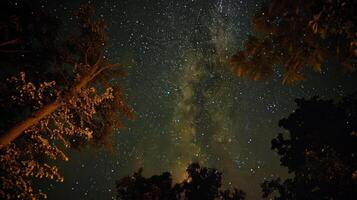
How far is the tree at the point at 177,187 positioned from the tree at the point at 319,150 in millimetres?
3299

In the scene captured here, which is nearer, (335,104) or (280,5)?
(280,5)

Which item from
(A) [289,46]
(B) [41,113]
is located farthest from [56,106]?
(A) [289,46]

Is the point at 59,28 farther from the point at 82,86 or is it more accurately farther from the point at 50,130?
the point at 50,130

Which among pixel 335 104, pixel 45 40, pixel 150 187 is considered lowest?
pixel 150 187

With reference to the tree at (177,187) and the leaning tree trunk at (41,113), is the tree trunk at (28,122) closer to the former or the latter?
the leaning tree trunk at (41,113)

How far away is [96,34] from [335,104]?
11337mm

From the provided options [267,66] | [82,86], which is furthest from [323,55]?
[82,86]

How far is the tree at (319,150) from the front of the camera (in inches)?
529

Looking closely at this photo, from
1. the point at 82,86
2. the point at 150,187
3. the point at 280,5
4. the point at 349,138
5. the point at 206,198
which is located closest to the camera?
the point at 280,5

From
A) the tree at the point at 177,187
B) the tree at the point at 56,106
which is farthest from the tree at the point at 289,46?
the tree at the point at 177,187

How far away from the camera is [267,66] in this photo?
745 cm

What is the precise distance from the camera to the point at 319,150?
14.8 metres

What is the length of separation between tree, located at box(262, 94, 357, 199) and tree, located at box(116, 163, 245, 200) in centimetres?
330

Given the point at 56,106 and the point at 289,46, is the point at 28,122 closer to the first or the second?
the point at 56,106
